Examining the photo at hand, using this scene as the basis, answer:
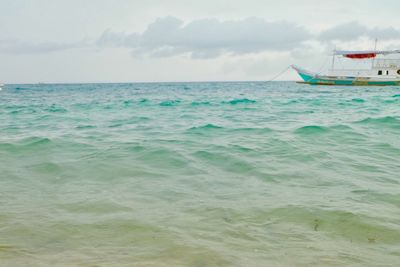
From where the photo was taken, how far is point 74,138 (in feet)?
43.7

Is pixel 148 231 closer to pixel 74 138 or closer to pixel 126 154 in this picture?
pixel 126 154

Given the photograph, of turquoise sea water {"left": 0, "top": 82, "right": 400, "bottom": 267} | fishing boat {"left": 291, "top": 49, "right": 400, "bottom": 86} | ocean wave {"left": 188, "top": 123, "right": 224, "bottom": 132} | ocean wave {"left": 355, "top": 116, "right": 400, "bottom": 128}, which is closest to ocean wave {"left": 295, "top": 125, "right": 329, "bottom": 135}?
turquoise sea water {"left": 0, "top": 82, "right": 400, "bottom": 267}

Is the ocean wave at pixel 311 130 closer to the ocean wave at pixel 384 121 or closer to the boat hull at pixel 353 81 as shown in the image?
the ocean wave at pixel 384 121

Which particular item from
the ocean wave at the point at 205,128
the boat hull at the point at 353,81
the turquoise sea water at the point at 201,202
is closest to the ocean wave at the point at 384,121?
the turquoise sea water at the point at 201,202

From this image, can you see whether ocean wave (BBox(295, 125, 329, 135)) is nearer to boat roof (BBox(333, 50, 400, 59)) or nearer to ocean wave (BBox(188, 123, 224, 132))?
ocean wave (BBox(188, 123, 224, 132))

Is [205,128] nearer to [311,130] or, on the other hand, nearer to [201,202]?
[311,130]

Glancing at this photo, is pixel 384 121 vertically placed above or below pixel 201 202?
above

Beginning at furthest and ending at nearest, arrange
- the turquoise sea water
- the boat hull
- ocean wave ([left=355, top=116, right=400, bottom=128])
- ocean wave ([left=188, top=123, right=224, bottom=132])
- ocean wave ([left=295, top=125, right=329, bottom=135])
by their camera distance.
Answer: the boat hull
ocean wave ([left=355, top=116, right=400, bottom=128])
ocean wave ([left=188, top=123, right=224, bottom=132])
ocean wave ([left=295, top=125, right=329, bottom=135])
the turquoise sea water

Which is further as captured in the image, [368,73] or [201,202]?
[368,73]

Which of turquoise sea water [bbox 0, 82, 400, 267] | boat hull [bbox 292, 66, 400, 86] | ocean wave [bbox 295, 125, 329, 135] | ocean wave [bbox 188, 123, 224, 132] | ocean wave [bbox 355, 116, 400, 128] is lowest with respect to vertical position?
turquoise sea water [bbox 0, 82, 400, 267]

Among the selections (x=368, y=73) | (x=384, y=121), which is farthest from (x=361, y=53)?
(x=384, y=121)

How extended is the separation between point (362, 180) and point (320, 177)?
2.56 ft

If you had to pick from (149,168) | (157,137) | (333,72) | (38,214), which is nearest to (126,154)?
(149,168)

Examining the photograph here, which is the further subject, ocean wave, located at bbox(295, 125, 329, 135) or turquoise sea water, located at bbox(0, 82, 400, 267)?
ocean wave, located at bbox(295, 125, 329, 135)
